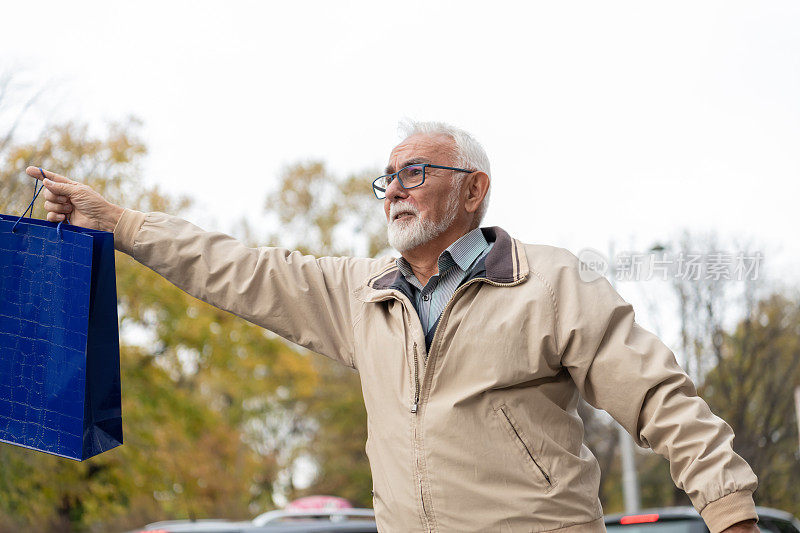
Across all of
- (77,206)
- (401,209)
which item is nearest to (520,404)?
(401,209)

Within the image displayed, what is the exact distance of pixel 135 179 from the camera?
1709 centimetres

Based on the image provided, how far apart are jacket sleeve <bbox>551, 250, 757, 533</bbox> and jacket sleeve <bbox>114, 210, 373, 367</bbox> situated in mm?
829

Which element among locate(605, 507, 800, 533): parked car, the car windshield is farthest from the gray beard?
the car windshield

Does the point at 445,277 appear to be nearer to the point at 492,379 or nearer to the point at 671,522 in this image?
the point at 492,379

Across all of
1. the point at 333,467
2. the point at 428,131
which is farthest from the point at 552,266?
the point at 333,467

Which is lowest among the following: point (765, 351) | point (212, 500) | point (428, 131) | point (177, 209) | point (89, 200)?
point (212, 500)

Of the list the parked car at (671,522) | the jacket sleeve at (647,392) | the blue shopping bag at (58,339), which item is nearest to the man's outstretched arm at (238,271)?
the blue shopping bag at (58,339)

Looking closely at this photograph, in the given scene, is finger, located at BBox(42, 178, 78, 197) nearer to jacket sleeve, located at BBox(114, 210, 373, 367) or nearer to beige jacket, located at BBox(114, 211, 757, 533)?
jacket sleeve, located at BBox(114, 210, 373, 367)

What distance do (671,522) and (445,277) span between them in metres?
2.84

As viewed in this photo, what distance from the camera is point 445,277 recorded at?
297 cm

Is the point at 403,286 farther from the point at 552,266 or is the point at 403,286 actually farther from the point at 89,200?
the point at 89,200

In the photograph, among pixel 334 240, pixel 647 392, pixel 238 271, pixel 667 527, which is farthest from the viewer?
pixel 334 240

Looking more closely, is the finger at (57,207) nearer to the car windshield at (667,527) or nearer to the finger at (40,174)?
the finger at (40,174)

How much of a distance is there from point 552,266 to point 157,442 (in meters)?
16.1
